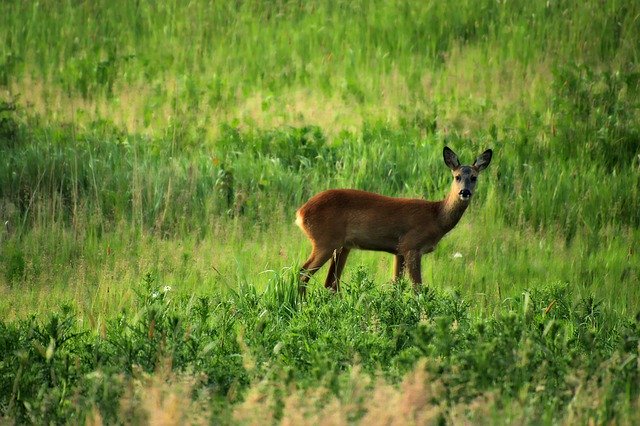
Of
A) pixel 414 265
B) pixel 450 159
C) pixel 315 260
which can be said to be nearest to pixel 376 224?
pixel 414 265

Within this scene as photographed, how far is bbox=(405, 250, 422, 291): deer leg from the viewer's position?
7922mm

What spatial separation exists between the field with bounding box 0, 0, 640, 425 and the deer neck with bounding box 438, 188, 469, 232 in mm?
372

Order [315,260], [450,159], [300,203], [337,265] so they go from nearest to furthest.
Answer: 1. [315,260]
2. [337,265]
3. [450,159]
4. [300,203]

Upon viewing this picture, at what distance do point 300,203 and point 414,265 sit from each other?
1.89 meters

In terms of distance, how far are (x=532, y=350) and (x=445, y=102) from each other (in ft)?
24.6

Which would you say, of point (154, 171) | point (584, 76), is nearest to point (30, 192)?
point (154, 171)

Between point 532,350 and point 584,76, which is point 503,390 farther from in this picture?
point 584,76

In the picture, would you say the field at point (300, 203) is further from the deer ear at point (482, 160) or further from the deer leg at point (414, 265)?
the deer ear at point (482, 160)

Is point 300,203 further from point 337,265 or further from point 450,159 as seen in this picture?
point 450,159

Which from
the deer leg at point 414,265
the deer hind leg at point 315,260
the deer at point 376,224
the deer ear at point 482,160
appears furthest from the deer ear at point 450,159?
the deer hind leg at point 315,260

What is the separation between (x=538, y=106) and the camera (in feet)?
40.1

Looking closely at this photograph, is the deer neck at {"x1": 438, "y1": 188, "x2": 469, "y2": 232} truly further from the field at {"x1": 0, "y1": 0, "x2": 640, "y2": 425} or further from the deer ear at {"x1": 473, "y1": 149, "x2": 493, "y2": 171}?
the field at {"x1": 0, "y1": 0, "x2": 640, "y2": 425}

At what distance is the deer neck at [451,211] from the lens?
26.9 feet

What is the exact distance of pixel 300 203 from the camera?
9.62 metres
